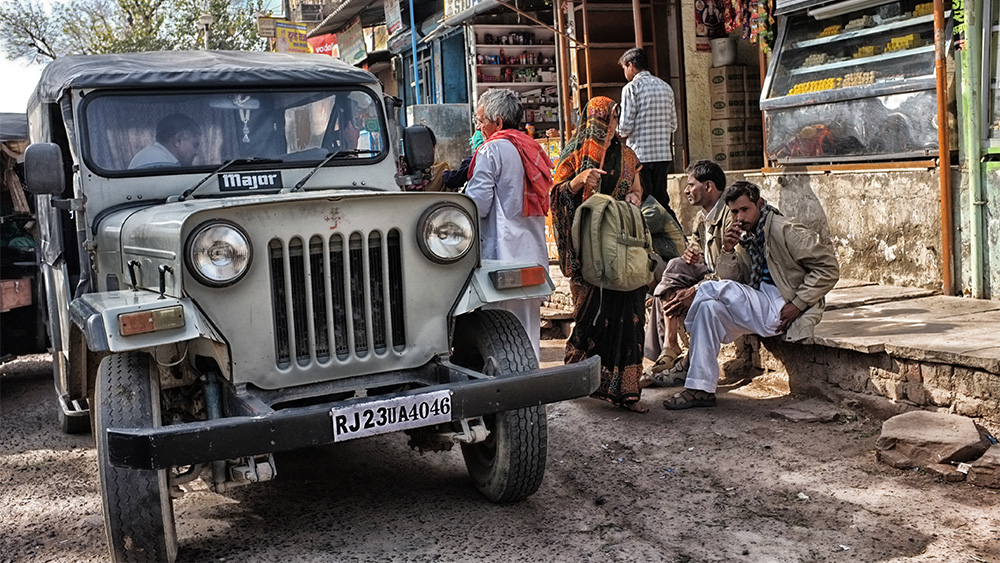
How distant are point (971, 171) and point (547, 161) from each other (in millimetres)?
3072

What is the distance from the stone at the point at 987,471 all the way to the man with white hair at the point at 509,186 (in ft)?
7.58

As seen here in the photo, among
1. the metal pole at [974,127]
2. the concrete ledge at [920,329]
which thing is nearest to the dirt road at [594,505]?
the concrete ledge at [920,329]

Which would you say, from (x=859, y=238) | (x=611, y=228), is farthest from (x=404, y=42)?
(x=611, y=228)

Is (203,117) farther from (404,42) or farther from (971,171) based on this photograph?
(404,42)

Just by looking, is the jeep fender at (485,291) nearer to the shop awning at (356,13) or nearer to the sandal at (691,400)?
the sandal at (691,400)

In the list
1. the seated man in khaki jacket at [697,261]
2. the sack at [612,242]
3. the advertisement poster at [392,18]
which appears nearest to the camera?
the sack at [612,242]

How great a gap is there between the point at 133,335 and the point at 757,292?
3.71 m

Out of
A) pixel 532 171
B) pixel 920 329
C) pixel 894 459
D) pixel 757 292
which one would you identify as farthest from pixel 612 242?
pixel 920 329

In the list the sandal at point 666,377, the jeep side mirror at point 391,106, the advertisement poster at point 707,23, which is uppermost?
the advertisement poster at point 707,23

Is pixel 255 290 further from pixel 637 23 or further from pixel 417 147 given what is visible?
pixel 637 23

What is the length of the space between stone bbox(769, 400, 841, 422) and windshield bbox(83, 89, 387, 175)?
2.74 m

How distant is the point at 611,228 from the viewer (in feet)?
17.9

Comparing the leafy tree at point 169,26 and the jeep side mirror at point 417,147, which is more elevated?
the leafy tree at point 169,26

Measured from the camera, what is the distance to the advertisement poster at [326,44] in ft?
74.8
